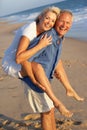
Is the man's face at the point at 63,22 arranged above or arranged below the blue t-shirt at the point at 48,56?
above

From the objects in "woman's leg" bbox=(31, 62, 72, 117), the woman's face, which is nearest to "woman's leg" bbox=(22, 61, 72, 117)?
"woman's leg" bbox=(31, 62, 72, 117)

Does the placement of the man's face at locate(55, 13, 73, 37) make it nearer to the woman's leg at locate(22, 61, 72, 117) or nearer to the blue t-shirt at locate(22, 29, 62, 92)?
the blue t-shirt at locate(22, 29, 62, 92)

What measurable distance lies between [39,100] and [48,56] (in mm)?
506

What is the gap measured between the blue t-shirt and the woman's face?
0.07 m

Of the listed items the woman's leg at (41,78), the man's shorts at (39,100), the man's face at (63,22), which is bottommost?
the man's shorts at (39,100)

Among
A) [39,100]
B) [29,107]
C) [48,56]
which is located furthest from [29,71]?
[29,107]

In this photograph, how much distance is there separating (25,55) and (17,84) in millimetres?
3125

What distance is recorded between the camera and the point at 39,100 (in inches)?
144

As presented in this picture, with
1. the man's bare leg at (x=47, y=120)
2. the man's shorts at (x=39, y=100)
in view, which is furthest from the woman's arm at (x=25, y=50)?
the man's bare leg at (x=47, y=120)

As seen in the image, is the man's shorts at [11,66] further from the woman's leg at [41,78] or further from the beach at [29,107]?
the beach at [29,107]

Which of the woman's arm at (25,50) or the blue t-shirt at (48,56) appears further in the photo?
the blue t-shirt at (48,56)

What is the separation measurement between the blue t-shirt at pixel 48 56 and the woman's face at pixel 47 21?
7 centimetres

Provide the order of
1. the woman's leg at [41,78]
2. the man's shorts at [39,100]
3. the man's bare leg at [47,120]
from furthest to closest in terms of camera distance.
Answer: the man's bare leg at [47,120] → the man's shorts at [39,100] → the woman's leg at [41,78]

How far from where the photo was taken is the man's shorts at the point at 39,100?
3.63 metres
